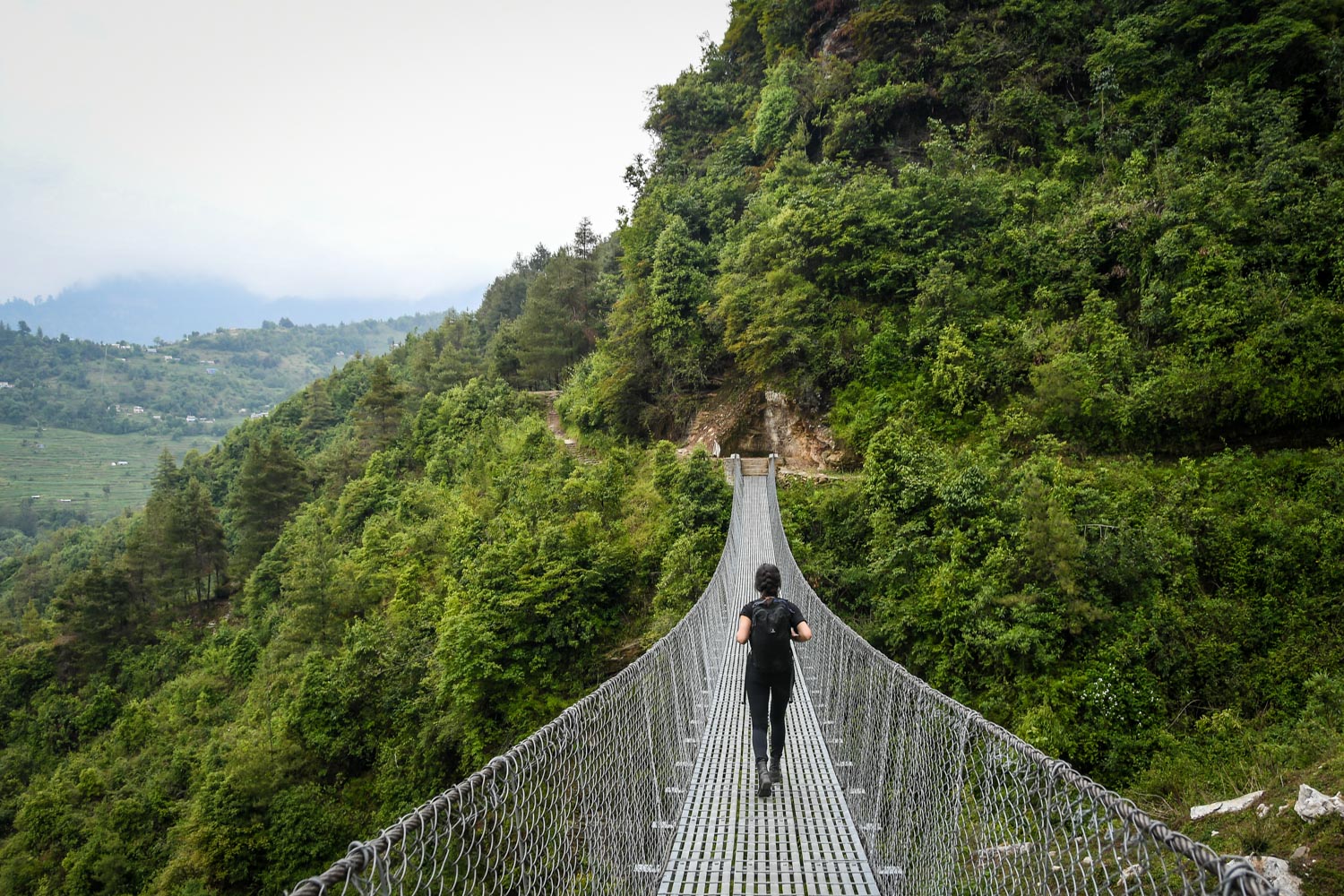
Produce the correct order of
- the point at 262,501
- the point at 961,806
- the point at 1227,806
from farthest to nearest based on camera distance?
the point at 262,501, the point at 1227,806, the point at 961,806

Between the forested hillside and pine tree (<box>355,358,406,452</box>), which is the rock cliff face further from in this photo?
pine tree (<box>355,358,406,452</box>)

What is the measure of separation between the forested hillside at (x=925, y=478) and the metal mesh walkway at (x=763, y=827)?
8.21 ft

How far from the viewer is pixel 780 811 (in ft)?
9.74

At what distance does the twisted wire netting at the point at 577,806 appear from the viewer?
1308 mm

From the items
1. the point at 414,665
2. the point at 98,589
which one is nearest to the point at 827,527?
the point at 414,665

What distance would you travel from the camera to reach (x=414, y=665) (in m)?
10.8

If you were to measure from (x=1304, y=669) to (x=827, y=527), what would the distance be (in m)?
5.35

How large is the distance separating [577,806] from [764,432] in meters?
12.1

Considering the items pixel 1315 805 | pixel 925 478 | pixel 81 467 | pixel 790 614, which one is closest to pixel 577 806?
pixel 790 614

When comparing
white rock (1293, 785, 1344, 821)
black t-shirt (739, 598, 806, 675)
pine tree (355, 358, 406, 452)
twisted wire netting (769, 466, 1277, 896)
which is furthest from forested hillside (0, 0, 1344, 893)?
pine tree (355, 358, 406, 452)

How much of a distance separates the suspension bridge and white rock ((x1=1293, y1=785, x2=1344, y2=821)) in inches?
33.5

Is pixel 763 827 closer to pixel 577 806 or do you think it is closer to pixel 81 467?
pixel 577 806

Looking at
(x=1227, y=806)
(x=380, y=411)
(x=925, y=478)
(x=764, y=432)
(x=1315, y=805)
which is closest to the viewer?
(x=1315, y=805)

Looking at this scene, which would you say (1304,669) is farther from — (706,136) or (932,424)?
(706,136)
